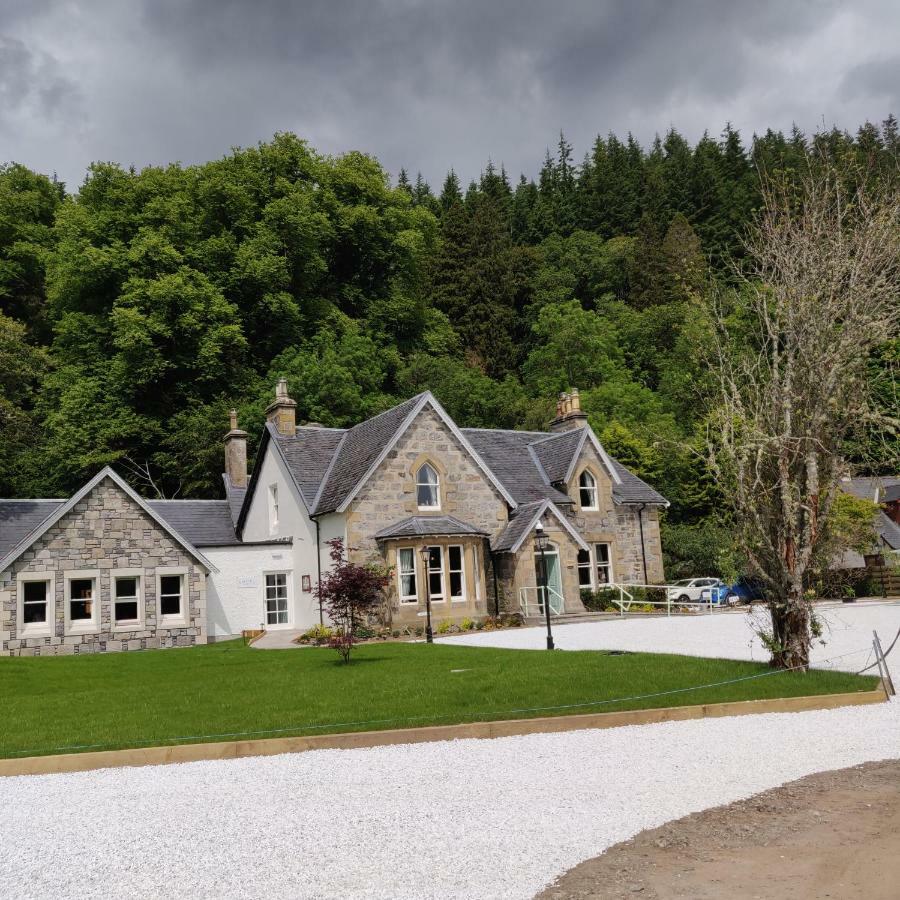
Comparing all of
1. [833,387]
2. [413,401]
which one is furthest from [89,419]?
[833,387]

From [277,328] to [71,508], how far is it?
2503 cm

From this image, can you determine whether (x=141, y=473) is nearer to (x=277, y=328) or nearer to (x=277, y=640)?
(x=277, y=328)


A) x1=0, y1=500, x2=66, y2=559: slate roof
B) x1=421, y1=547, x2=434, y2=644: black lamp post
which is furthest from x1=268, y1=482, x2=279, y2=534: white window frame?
x1=421, y1=547, x2=434, y2=644: black lamp post

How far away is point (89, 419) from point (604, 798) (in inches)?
1593

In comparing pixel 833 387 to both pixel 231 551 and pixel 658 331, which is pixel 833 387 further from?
pixel 658 331

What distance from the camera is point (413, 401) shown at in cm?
2942

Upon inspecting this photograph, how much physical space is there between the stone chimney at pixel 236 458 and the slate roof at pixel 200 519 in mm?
1437

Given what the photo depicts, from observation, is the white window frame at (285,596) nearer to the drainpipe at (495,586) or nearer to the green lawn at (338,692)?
the drainpipe at (495,586)

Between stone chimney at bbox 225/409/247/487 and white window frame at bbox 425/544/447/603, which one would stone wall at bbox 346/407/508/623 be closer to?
white window frame at bbox 425/544/447/603

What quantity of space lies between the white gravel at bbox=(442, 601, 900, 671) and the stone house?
3165 mm

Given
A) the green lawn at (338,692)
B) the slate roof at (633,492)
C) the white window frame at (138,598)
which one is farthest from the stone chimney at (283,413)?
the green lawn at (338,692)

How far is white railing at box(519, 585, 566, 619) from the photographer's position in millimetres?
28922

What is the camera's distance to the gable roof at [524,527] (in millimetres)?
28922

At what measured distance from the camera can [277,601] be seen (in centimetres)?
3053
